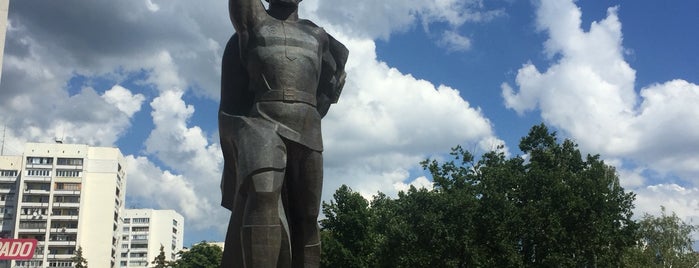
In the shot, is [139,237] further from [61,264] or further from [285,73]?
[285,73]

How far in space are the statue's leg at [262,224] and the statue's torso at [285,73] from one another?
691mm

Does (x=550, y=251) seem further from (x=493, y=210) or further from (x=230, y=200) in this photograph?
(x=230, y=200)

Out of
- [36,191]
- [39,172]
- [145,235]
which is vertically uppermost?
[39,172]

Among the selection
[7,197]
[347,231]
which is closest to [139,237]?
[7,197]

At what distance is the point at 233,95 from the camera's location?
9.27 metres

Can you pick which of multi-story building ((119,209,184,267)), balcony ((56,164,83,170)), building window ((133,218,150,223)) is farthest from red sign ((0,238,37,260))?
building window ((133,218,150,223))

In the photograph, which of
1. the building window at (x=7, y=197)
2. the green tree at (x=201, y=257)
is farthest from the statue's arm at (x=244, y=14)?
the building window at (x=7, y=197)

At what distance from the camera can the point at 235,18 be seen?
9.05m

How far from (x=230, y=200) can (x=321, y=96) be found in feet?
6.27

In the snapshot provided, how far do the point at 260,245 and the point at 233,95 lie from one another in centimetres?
221

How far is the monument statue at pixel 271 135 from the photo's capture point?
8.31 meters

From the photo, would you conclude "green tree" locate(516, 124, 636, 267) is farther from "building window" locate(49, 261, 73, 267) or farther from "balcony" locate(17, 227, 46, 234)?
"balcony" locate(17, 227, 46, 234)

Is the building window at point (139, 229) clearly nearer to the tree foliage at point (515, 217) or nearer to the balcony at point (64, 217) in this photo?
the balcony at point (64, 217)

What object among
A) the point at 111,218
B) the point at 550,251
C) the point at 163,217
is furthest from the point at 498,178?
the point at 163,217
